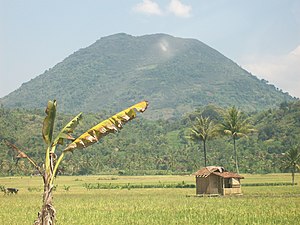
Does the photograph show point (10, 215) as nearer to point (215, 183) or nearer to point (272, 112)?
point (215, 183)

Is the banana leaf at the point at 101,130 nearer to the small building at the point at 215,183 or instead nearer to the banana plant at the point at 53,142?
the banana plant at the point at 53,142

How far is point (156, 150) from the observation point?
128 metres

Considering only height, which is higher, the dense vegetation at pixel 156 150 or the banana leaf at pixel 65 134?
the dense vegetation at pixel 156 150

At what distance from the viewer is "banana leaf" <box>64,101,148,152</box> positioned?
15.2 m

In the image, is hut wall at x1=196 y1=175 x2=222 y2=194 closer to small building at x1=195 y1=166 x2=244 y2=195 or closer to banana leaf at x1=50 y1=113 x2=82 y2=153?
small building at x1=195 y1=166 x2=244 y2=195

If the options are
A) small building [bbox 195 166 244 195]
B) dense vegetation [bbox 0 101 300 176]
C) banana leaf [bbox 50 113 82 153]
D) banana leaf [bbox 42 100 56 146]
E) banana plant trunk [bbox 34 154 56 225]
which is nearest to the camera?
banana plant trunk [bbox 34 154 56 225]

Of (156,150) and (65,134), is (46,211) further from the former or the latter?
(156,150)

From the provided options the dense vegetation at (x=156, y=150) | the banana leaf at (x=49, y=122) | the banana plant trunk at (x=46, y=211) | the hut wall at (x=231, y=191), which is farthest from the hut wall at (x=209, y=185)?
the dense vegetation at (x=156, y=150)

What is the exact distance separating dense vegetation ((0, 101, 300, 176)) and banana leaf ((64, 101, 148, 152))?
76486 millimetres

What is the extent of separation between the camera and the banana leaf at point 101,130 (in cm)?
1524

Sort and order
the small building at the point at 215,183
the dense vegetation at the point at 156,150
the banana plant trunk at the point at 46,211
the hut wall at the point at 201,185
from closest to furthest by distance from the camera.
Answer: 1. the banana plant trunk at the point at 46,211
2. the small building at the point at 215,183
3. the hut wall at the point at 201,185
4. the dense vegetation at the point at 156,150

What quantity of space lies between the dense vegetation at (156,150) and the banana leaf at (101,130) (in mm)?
76486

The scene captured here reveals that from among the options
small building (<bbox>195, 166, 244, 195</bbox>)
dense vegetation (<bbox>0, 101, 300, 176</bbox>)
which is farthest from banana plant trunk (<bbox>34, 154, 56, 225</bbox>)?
dense vegetation (<bbox>0, 101, 300, 176</bbox>)

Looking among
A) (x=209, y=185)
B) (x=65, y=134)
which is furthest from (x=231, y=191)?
(x=65, y=134)
